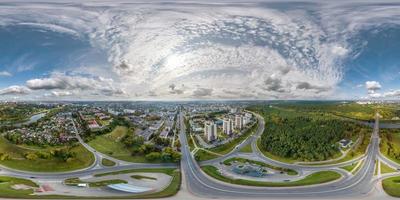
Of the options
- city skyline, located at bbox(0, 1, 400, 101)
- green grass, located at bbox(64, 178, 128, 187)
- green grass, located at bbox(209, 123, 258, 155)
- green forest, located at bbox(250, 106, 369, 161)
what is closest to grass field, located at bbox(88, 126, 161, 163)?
green grass, located at bbox(64, 178, 128, 187)

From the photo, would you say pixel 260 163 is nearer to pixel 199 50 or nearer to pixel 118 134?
pixel 199 50

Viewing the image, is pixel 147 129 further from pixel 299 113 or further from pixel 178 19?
pixel 299 113

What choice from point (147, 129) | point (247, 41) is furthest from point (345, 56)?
point (147, 129)

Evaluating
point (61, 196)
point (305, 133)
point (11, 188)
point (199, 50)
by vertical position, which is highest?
point (199, 50)

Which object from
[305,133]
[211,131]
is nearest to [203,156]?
[211,131]

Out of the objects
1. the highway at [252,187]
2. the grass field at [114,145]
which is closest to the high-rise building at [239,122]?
the highway at [252,187]

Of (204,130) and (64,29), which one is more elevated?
(64,29)
